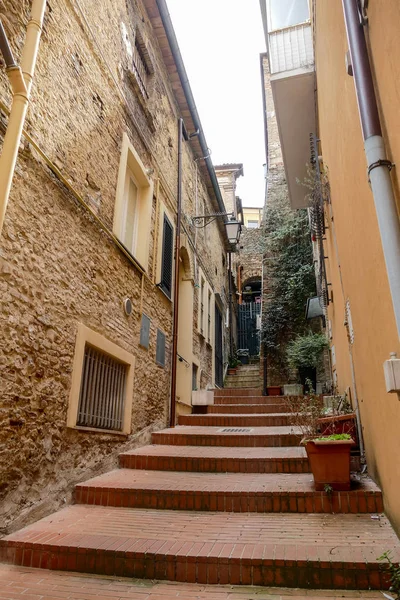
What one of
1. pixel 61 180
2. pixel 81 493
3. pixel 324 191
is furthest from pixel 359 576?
pixel 324 191

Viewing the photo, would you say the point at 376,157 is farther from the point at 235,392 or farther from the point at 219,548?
the point at 235,392

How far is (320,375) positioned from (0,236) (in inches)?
337

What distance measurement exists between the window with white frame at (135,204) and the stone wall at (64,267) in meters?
0.25

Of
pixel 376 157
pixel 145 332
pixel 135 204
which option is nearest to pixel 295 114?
pixel 135 204

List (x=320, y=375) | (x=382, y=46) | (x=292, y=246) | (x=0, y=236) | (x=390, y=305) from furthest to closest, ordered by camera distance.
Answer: (x=292, y=246)
(x=320, y=375)
(x=0, y=236)
(x=390, y=305)
(x=382, y=46)

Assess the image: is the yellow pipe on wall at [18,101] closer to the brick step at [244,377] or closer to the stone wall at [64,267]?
the stone wall at [64,267]

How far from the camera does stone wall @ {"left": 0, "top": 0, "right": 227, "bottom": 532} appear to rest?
304cm

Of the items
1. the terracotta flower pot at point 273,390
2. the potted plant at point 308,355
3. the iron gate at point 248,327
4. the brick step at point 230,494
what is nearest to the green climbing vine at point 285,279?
the terracotta flower pot at point 273,390

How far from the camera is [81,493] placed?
3697 mm

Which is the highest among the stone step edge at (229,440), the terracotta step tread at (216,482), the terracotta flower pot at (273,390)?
the terracotta flower pot at (273,390)

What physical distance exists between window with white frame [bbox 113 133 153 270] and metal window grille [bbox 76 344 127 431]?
170 centimetres

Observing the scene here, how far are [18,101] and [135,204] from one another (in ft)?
10.7

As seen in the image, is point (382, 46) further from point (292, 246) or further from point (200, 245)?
point (292, 246)

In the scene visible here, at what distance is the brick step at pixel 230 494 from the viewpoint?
125 inches
